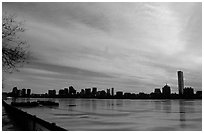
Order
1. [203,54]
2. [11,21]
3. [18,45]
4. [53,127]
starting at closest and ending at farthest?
[53,127]
[203,54]
[11,21]
[18,45]

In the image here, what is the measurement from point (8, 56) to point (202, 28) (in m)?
12.7

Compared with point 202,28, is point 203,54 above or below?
below

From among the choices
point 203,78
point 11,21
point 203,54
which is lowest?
point 203,78

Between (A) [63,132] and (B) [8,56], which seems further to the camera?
(B) [8,56]

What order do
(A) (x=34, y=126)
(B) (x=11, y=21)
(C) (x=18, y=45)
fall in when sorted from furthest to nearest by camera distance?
(C) (x=18, y=45), (B) (x=11, y=21), (A) (x=34, y=126)

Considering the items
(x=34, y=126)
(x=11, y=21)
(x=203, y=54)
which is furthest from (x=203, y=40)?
(x=11, y=21)

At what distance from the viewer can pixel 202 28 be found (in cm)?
1112

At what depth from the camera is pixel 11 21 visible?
15562mm

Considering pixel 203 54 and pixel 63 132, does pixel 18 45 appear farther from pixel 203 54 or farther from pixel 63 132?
pixel 203 54

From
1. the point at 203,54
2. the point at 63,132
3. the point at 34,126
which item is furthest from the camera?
the point at 34,126

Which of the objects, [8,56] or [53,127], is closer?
[53,127]

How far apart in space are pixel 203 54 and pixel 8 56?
12783mm

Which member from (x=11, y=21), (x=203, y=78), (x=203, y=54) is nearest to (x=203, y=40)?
(x=203, y=54)

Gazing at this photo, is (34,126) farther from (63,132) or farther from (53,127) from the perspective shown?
(63,132)
